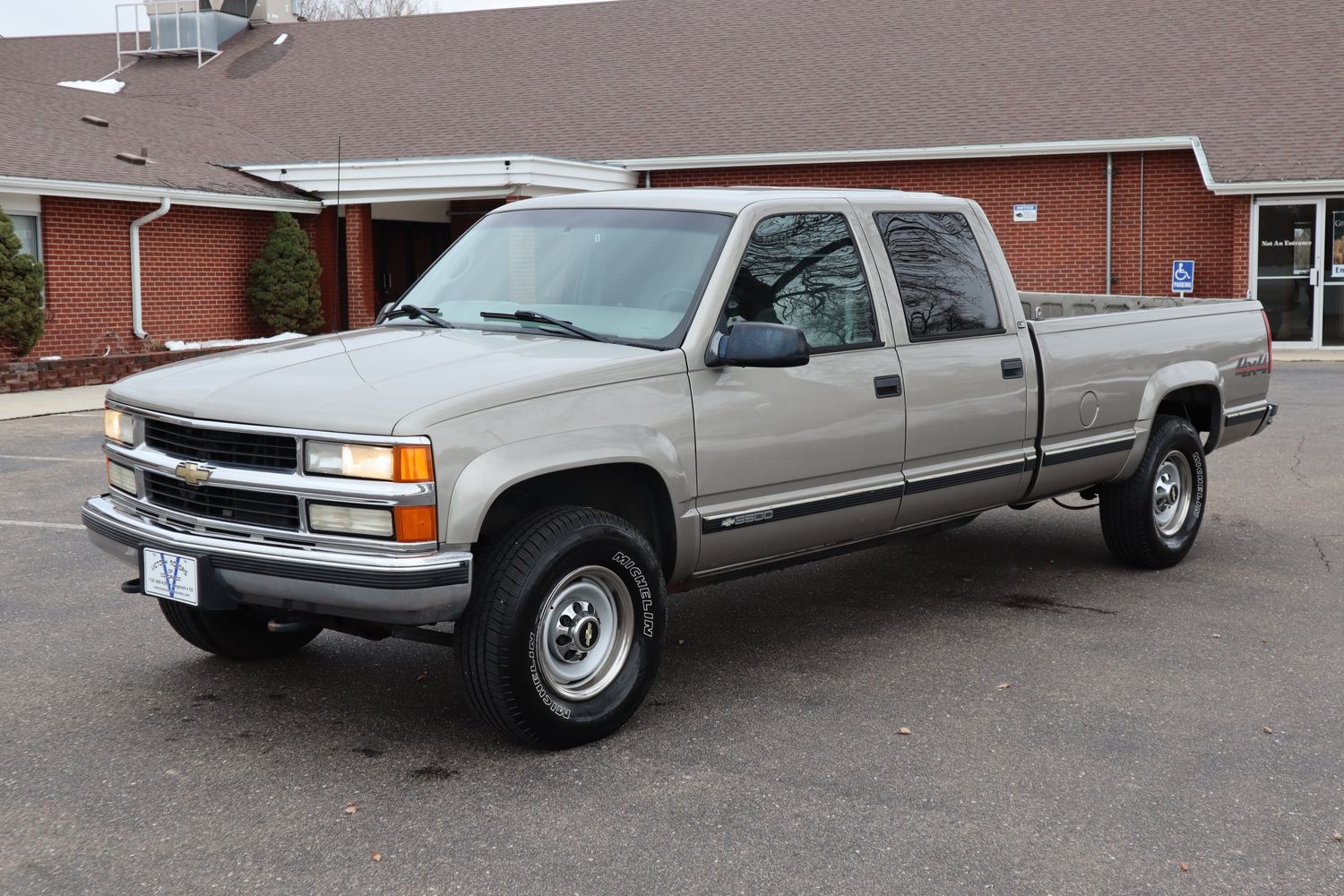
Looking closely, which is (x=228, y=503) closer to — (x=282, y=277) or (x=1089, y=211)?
(x=282, y=277)

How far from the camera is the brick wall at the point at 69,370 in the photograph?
17453 millimetres

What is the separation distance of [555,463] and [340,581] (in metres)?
0.78

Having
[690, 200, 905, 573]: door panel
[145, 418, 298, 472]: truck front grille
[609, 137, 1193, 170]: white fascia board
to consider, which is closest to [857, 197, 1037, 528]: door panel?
[690, 200, 905, 573]: door panel

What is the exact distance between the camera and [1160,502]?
7766 mm

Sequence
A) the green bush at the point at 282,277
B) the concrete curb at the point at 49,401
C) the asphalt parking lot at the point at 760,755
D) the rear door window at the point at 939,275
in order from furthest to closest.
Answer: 1. the green bush at the point at 282,277
2. the concrete curb at the point at 49,401
3. the rear door window at the point at 939,275
4. the asphalt parking lot at the point at 760,755

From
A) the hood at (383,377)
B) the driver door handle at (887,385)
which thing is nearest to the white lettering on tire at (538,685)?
the hood at (383,377)

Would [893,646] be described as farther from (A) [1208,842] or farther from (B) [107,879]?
(B) [107,879]

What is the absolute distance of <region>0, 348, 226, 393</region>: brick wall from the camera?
17453 mm

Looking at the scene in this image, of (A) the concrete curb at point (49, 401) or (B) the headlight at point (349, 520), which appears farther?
(A) the concrete curb at point (49, 401)

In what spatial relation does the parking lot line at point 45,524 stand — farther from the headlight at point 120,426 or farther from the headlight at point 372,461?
the headlight at point 372,461

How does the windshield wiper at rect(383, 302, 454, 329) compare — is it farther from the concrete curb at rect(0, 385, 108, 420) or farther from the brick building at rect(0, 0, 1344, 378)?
the brick building at rect(0, 0, 1344, 378)

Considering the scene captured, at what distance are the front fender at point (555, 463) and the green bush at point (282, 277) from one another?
66.3 feet

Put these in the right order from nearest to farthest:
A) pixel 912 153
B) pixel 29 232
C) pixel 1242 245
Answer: pixel 29 232 → pixel 1242 245 → pixel 912 153

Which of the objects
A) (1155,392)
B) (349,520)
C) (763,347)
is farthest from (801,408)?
(1155,392)
